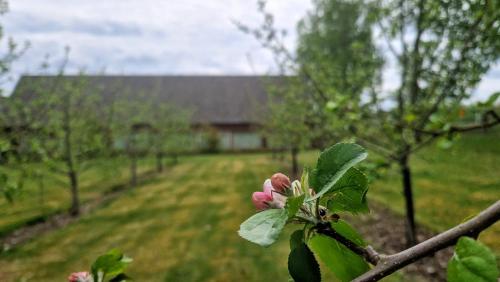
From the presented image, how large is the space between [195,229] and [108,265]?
8.65 metres

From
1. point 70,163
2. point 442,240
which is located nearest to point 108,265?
point 442,240

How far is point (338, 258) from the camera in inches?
31.2

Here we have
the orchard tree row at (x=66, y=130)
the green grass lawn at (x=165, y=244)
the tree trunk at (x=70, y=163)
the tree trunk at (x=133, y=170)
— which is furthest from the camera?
the tree trunk at (x=133, y=170)

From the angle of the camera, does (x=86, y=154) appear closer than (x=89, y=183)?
Yes

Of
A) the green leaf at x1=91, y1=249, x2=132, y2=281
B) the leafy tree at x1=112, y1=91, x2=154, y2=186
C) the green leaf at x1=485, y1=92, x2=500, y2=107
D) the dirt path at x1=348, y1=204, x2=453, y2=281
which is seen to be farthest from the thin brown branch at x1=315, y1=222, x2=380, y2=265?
the leafy tree at x1=112, y1=91, x2=154, y2=186

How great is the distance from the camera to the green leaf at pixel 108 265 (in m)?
1.10

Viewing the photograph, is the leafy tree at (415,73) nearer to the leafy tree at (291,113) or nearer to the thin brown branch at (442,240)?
the leafy tree at (291,113)

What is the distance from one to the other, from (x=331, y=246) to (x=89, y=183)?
18217mm

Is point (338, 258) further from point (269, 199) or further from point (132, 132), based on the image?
point (132, 132)

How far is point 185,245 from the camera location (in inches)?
332

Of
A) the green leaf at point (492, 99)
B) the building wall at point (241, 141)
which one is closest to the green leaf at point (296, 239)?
the green leaf at point (492, 99)

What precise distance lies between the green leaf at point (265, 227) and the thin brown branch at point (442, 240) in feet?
0.49

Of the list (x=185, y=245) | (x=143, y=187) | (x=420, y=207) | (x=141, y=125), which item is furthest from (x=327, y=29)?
(x=185, y=245)

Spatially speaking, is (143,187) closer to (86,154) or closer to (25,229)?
(86,154)
